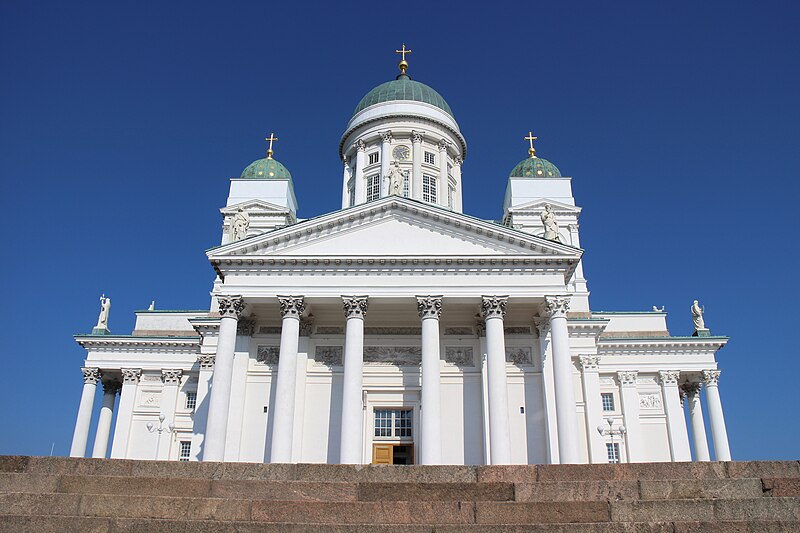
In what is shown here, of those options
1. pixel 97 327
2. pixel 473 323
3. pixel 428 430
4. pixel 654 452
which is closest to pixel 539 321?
pixel 473 323

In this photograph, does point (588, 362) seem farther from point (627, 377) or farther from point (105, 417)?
point (105, 417)

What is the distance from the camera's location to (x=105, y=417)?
36438mm

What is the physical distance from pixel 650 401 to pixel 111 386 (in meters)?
30.0

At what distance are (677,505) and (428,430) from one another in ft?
44.4

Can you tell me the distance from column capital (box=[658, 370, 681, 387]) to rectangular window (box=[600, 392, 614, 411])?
2.87 meters

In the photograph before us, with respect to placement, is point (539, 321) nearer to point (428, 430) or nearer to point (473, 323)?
point (473, 323)

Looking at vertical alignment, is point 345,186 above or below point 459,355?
above

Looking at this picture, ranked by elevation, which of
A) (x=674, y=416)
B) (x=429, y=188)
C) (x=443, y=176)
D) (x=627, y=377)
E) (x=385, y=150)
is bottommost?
(x=674, y=416)

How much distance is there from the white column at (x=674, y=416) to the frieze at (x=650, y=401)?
35 centimetres

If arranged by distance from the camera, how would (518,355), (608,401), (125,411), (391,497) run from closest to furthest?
(391,497), (518,355), (608,401), (125,411)

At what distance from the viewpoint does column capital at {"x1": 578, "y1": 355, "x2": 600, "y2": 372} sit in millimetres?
29828

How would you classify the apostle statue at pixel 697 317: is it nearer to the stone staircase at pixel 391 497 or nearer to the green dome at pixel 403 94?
the green dome at pixel 403 94

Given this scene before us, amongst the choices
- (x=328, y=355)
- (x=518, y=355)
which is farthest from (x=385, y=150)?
(x=518, y=355)

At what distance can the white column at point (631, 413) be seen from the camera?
3250cm
